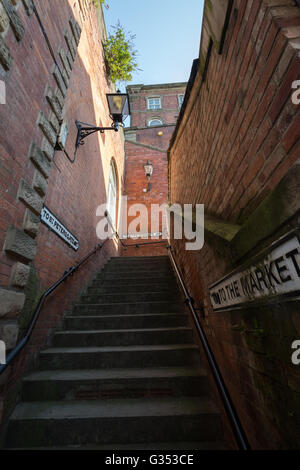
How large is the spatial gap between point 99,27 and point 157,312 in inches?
280

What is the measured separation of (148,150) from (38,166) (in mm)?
9381

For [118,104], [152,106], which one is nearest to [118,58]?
[118,104]

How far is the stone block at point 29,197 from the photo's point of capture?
1984mm

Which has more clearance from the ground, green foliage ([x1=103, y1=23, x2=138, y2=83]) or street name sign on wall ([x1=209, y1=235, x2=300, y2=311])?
green foliage ([x1=103, y1=23, x2=138, y2=83])

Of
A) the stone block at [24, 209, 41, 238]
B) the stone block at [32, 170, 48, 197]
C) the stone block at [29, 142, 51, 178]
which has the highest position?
the stone block at [29, 142, 51, 178]

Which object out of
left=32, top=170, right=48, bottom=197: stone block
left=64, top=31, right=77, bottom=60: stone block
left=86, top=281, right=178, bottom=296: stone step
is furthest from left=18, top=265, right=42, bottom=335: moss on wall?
left=64, top=31, right=77, bottom=60: stone block

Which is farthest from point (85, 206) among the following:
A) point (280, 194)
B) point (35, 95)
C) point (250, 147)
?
point (280, 194)

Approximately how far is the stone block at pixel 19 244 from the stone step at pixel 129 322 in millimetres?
1651

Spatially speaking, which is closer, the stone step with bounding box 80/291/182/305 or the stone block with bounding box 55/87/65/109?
the stone block with bounding box 55/87/65/109

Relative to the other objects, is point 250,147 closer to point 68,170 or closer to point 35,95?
point 35,95

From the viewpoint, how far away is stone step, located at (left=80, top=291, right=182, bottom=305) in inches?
150

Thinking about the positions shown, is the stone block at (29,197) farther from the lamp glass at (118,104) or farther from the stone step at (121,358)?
the lamp glass at (118,104)

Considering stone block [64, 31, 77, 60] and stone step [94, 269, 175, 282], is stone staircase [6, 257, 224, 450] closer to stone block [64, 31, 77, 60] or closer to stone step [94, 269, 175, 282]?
stone step [94, 269, 175, 282]
